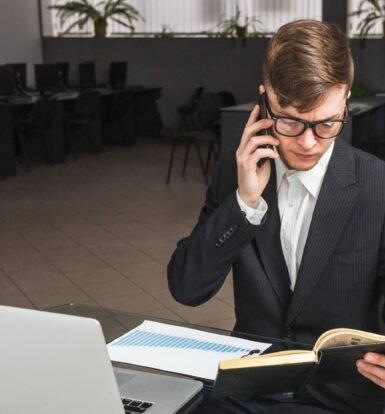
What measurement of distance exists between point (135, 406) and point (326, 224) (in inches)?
26.4

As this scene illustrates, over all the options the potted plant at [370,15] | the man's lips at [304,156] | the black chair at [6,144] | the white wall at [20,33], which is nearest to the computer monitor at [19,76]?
the black chair at [6,144]

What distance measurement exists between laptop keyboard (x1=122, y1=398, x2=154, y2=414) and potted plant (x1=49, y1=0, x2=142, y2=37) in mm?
10227

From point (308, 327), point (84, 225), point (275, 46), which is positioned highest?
point (275, 46)

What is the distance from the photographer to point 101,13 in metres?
11.4

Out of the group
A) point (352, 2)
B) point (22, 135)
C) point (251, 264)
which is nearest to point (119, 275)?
point (251, 264)

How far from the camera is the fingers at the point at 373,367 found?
4.74 feet

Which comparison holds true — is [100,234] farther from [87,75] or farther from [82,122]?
[87,75]

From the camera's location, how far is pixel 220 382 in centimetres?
138

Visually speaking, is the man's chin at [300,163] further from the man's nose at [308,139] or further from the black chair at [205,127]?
the black chair at [205,127]

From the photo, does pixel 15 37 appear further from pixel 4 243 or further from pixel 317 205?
pixel 317 205

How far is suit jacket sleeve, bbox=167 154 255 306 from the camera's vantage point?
1.85 m

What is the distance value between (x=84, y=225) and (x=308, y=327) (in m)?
4.61

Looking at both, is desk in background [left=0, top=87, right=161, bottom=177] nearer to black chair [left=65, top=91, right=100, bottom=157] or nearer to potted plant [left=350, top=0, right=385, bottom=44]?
black chair [left=65, top=91, right=100, bottom=157]

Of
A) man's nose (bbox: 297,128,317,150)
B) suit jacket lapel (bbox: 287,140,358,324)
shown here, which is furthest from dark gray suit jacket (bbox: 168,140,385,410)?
man's nose (bbox: 297,128,317,150)
